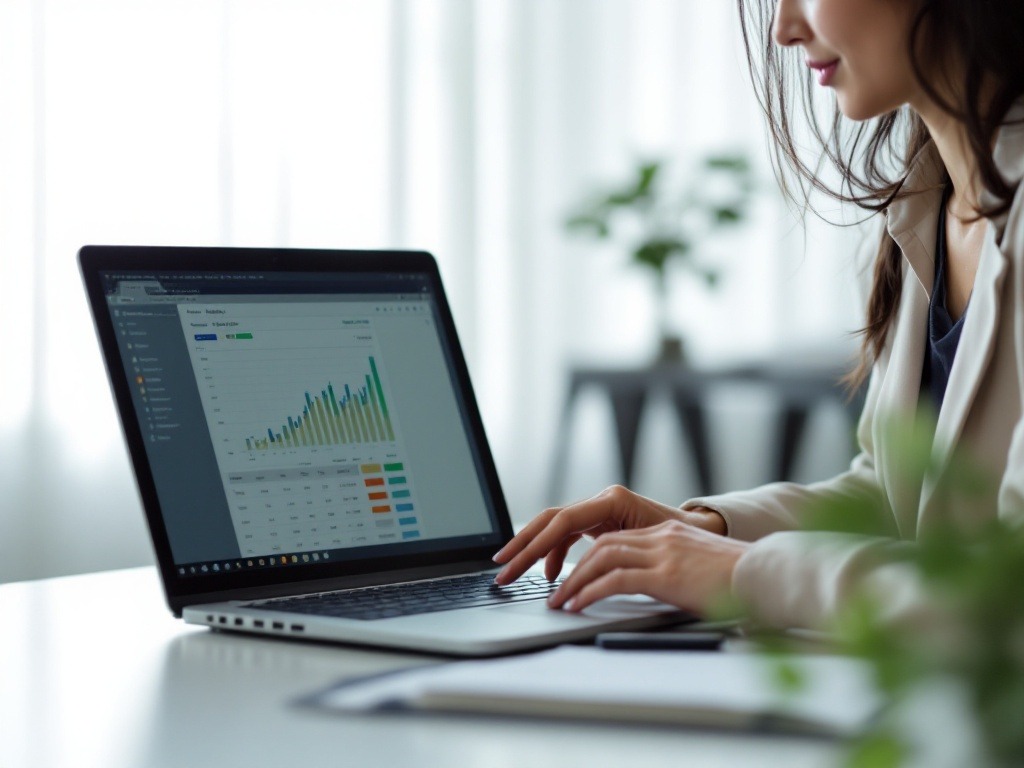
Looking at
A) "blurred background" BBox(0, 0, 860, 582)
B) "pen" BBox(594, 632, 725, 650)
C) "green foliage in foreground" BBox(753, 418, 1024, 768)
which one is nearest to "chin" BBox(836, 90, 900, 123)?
"pen" BBox(594, 632, 725, 650)

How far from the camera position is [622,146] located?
4.12 m

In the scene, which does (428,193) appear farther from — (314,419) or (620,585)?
(620,585)

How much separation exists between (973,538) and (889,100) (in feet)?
3.23

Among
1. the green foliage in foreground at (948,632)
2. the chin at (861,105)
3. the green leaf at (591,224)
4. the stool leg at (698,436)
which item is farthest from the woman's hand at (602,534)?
the stool leg at (698,436)

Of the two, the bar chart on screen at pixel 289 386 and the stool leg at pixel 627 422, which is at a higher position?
the bar chart on screen at pixel 289 386

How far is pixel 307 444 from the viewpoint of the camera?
1.03 metres

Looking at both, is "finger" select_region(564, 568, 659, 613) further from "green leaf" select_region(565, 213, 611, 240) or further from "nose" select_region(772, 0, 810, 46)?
"green leaf" select_region(565, 213, 611, 240)

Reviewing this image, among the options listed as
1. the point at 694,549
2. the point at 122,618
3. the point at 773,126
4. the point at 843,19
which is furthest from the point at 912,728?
the point at 773,126

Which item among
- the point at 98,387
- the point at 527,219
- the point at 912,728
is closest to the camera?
the point at 912,728

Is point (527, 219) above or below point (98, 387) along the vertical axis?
above

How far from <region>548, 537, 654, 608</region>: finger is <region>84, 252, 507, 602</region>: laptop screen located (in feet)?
0.72

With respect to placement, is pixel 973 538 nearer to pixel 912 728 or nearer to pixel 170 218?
pixel 912 728

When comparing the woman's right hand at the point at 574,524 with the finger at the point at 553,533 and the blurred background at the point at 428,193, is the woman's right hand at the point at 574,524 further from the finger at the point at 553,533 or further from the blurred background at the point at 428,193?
the blurred background at the point at 428,193

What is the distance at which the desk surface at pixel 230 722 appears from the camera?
54 centimetres
